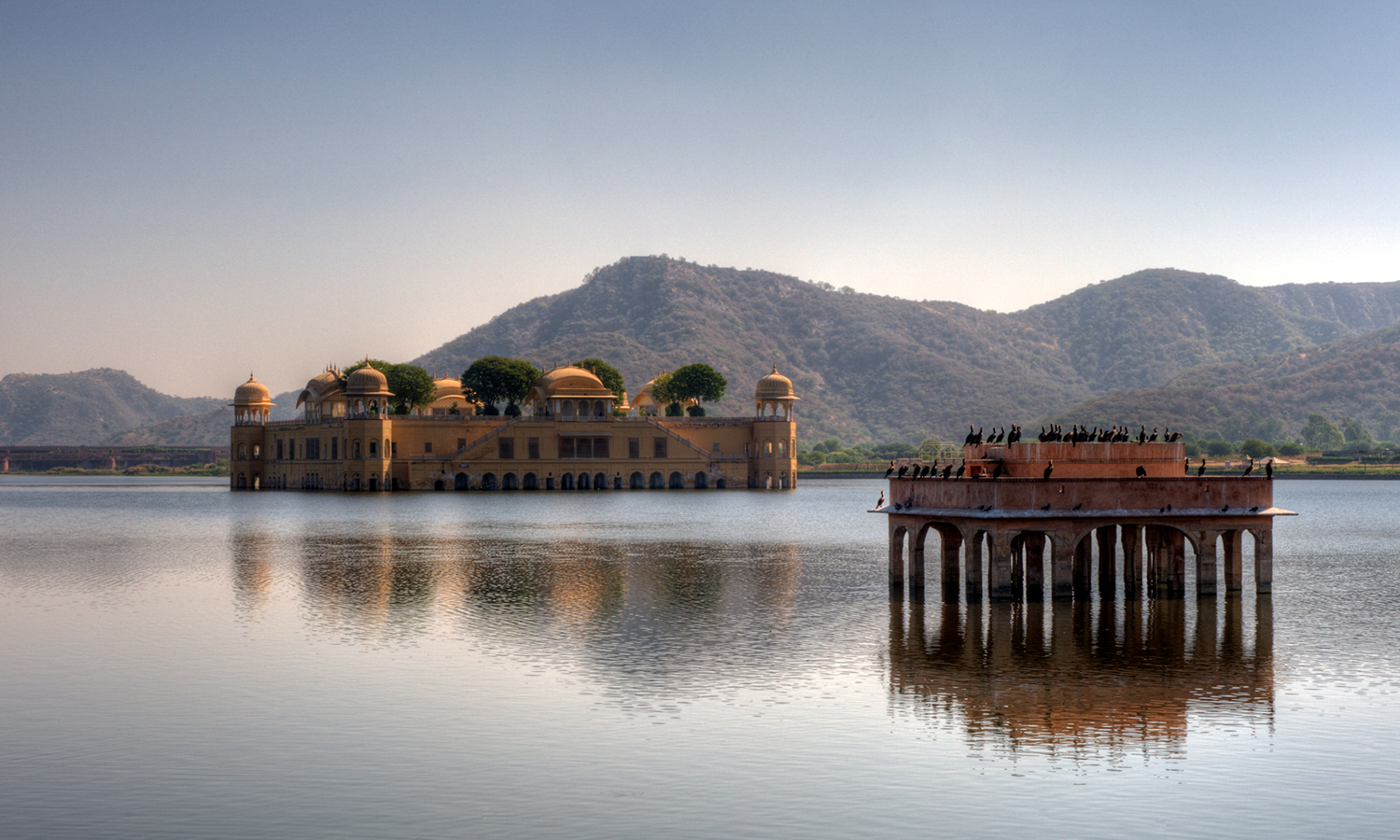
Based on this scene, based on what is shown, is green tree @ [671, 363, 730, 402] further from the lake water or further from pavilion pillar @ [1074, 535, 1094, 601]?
pavilion pillar @ [1074, 535, 1094, 601]

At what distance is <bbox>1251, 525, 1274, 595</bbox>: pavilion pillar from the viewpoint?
37781mm

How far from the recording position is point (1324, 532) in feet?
237

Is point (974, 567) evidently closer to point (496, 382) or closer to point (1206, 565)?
point (1206, 565)

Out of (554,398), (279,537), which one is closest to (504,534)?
(279,537)

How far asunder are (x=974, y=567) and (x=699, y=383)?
4795 inches

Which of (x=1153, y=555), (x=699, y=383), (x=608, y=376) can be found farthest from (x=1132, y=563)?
(x=608, y=376)

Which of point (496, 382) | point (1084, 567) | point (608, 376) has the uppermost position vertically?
point (608, 376)

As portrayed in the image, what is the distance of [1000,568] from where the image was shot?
36.2 metres

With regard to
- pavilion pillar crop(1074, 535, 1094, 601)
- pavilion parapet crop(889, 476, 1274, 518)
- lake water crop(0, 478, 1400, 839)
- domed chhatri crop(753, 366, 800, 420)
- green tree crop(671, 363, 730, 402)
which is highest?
green tree crop(671, 363, 730, 402)

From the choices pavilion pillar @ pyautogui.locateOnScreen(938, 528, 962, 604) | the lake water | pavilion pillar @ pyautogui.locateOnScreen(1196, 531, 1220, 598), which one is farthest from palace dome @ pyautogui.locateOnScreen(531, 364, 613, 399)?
pavilion pillar @ pyautogui.locateOnScreen(1196, 531, 1220, 598)

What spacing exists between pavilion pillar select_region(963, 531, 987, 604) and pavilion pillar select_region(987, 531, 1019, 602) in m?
0.44

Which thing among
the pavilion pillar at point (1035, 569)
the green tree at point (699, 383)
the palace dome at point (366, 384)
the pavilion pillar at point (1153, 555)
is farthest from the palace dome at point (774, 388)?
the pavilion pillar at point (1035, 569)

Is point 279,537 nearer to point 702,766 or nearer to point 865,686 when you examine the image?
point 865,686

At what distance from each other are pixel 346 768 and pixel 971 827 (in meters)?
8.96
